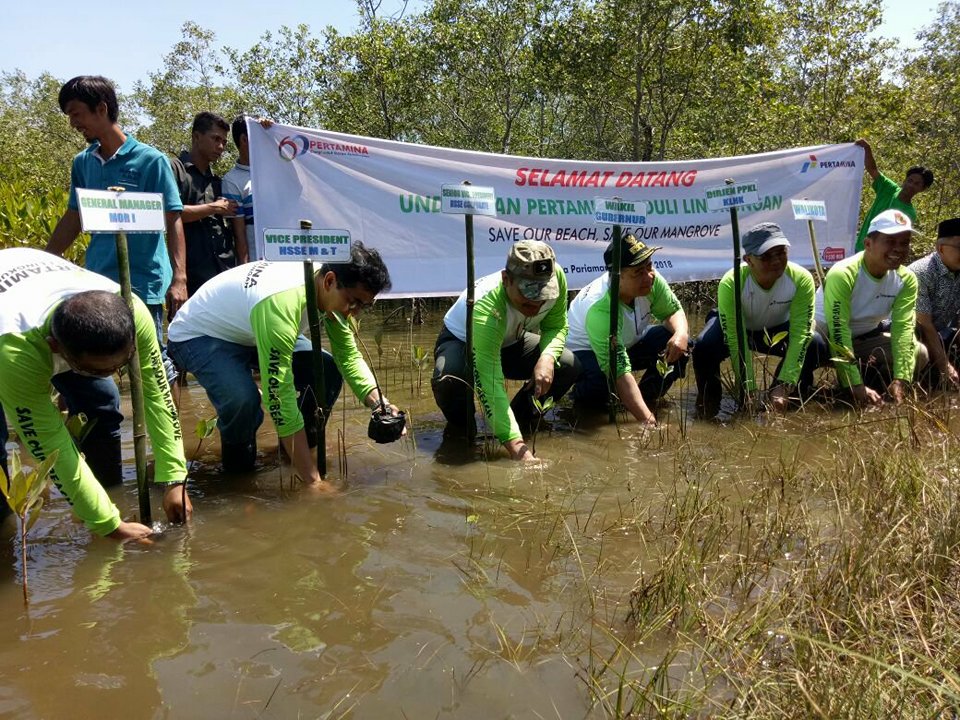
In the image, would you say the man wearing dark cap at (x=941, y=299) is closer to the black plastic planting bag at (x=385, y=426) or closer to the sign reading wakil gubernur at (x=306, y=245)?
the black plastic planting bag at (x=385, y=426)

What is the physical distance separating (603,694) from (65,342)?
1.99 m

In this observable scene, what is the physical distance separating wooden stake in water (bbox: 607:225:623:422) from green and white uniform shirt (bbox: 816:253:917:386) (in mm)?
1519

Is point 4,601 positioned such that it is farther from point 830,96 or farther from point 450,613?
point 830,96

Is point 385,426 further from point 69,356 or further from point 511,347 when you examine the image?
point 69,356

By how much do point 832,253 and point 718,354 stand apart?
11.3 ft

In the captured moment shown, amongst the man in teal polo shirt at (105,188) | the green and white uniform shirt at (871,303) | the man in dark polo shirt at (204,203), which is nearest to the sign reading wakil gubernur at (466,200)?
the man in teal polo shirt at (105,188)

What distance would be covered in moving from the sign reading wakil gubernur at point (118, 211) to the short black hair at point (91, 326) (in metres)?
0.32

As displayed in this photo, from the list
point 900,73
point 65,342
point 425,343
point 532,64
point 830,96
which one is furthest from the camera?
point 900,73

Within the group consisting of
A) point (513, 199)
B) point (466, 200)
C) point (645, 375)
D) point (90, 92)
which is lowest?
point (645, 375)

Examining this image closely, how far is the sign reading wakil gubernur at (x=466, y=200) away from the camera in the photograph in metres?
3.92

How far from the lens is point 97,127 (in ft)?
12.5

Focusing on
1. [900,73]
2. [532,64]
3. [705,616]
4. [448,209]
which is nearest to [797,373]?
[448,209]

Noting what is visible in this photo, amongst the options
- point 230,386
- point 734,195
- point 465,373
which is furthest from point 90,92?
point 734,195

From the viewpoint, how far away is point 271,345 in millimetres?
3385
